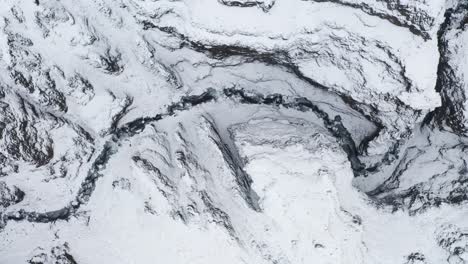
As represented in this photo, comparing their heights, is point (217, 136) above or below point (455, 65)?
below

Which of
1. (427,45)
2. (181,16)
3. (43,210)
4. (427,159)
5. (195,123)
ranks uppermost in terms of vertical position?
(427,45)

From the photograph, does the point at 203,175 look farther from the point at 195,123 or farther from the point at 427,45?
the point at 427,45

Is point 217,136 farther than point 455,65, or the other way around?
point 217,136

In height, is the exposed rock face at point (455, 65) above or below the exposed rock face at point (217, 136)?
above

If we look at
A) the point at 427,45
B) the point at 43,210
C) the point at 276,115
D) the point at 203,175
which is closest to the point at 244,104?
the point at 276,115

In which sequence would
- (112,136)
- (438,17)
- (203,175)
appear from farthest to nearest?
(112,136), (203,175), (438,17)

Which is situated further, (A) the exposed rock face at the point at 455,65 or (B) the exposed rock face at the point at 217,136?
(A) the exposed rock face at the point at 455,65

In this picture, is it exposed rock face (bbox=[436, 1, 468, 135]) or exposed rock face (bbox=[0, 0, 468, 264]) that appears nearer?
exposed rock face (bbox=[0, 0, 468, 264])

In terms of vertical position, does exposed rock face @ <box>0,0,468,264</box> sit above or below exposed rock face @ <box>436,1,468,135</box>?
below
